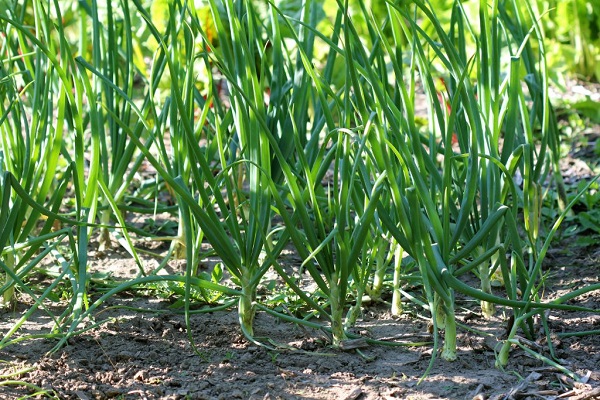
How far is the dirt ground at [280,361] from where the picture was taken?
163 centimetres

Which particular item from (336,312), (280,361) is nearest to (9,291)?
(280,361)

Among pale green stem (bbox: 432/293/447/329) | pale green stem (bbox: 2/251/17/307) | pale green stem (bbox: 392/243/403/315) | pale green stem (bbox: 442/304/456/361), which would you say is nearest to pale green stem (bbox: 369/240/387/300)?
pale green stem (bbox: 392/243/403/315)

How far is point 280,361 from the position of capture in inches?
71.1

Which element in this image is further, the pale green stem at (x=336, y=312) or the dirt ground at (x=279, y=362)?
the pale green stem at (x=336, y=312)

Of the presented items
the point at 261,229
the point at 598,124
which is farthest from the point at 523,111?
the point at 598,124

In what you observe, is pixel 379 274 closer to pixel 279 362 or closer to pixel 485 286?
pixel 485 286

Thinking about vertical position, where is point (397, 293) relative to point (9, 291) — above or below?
below

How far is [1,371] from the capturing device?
1.69 metres

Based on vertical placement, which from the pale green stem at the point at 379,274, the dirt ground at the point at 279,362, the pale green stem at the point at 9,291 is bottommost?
the dirt ground at the point at 279,362

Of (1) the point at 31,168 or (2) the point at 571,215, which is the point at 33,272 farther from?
(2) the point at 571,215

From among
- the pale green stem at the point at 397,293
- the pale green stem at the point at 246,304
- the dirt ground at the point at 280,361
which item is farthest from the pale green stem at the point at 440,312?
the pale green stem at the point at 246,304

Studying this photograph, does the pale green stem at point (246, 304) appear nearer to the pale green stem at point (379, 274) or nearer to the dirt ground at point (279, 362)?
the dirt ground at point (279, 362)

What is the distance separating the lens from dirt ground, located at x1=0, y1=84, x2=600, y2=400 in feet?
5.35

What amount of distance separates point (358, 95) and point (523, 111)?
24.4 inches
